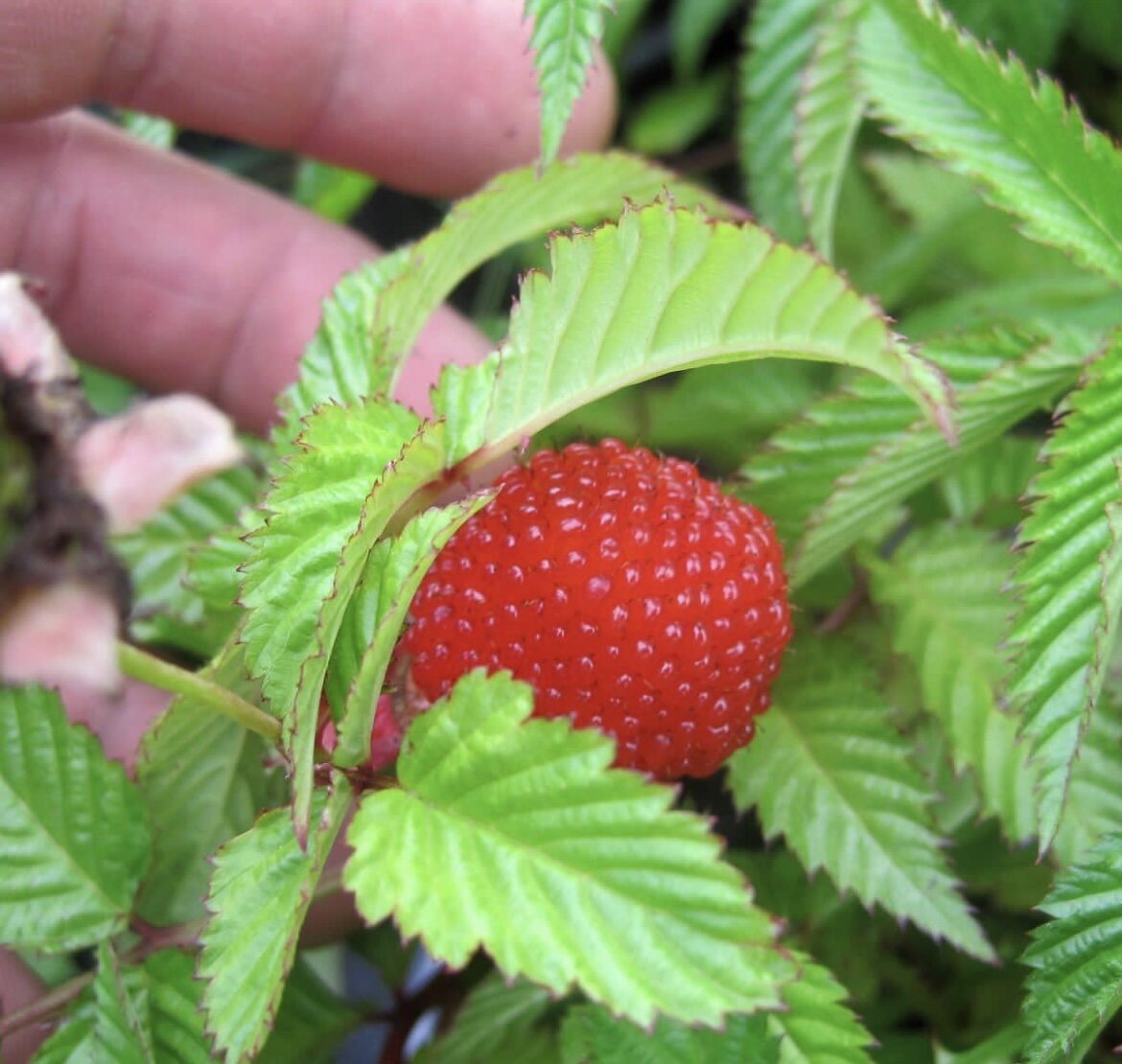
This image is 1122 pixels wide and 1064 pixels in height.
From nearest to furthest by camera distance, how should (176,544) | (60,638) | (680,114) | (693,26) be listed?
1. (60,638)
2. (176,544)
3. (693,26)
4. (680,114)

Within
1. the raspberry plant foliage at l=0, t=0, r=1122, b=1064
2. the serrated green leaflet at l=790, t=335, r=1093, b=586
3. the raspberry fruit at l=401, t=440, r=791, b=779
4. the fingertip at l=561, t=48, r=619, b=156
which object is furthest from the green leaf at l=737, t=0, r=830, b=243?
the raspberry fruit at l=401, t=440, r=791, b=779

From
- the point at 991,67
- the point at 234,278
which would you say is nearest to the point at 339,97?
the point at 234,278

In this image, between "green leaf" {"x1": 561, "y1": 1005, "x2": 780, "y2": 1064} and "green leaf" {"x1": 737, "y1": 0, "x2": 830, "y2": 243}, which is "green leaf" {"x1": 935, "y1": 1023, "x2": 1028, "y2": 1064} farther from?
"green leaf" {"x1": 737, "y1": 0, "x2": 830, "y2": 243}

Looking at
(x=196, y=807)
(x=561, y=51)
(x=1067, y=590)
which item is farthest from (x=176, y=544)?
(x=1067, y=590)

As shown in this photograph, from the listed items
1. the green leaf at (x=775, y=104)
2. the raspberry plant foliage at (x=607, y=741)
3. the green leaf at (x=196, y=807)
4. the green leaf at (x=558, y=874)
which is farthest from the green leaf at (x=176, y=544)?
the green leaf at (x=775, y=104)

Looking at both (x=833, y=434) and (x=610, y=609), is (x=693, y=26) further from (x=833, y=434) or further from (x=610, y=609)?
(x=610, y=609)

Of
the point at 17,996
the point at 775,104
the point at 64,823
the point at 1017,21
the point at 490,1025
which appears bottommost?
the point at 17,996

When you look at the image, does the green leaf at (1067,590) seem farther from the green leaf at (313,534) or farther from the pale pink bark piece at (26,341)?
the pale pink bark piece at (26,341)
